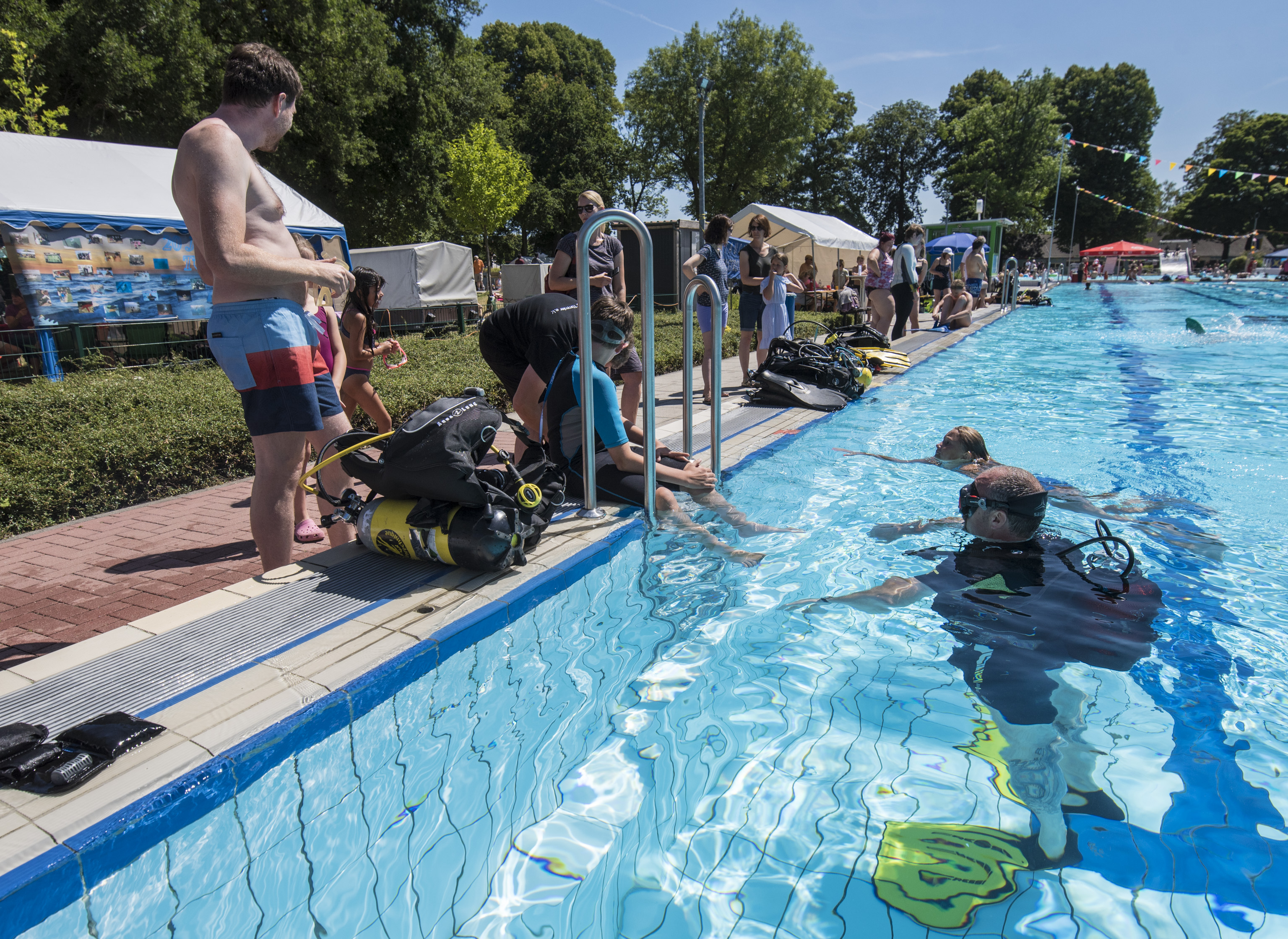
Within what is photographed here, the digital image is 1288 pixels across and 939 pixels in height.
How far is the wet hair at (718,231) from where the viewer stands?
6535 mm

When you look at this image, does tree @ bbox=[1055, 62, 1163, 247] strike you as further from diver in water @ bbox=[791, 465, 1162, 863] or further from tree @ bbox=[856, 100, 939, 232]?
diver in water @ bbox=[791, 465, 1162, 863]

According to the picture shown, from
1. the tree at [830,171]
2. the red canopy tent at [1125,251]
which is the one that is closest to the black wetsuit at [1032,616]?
the tree at [830,171]

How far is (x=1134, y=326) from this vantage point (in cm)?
1712

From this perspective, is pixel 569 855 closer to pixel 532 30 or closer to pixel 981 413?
pixel 981 413

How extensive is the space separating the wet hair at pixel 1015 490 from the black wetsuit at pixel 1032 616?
0.10 metres

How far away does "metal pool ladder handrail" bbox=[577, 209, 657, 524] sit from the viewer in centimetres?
309

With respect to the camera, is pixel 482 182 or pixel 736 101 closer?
pixel 482 182

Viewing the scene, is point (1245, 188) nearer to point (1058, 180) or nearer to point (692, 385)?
point (1058, 180)

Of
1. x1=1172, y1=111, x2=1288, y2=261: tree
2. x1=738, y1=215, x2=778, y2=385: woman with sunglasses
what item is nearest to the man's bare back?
x1=738, y1=215, x2=778, y2=385: woman with sunglasses

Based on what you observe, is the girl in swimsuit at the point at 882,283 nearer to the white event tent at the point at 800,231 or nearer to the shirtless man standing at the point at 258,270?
the white event tent at the point at 800,231

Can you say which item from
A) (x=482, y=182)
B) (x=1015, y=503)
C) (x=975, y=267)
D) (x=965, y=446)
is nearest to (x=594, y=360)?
(x=1015, y=503)

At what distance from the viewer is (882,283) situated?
11.2 m

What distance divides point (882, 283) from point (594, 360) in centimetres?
883

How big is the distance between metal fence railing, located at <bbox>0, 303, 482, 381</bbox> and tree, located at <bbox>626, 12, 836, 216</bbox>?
33.4 meters
